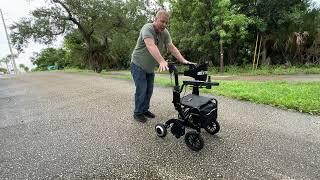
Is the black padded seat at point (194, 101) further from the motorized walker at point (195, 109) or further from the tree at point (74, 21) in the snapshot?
the tree at point (74, 21)

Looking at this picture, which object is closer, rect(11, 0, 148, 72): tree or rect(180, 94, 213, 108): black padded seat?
rect(180, 94, 213, 108): black padded seat

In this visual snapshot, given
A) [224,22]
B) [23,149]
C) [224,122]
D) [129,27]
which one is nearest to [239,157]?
[224,122]

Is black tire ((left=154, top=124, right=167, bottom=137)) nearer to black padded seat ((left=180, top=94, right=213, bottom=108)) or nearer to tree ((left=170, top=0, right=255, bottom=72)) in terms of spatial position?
black padded seat ((left=180, top=94, right=213, bottom=108))

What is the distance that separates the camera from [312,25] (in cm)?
1566

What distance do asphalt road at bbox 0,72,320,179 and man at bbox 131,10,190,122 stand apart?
0.43 m

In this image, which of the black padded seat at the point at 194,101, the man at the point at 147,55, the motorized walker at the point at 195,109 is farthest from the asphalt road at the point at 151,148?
the black padded seat at the point at 194,101

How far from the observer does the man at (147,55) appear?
3.87 meters

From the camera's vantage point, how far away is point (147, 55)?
169 inches

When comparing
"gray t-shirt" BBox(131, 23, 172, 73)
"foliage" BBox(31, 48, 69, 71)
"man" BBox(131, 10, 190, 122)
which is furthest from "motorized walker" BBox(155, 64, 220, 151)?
"foliage" BBox(31, 48, 69, 71)

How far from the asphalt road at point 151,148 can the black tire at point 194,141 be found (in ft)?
0.22

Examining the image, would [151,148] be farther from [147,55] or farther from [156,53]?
[147,55]

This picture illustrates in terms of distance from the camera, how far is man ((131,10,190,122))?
387 cm

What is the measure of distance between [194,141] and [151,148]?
56cm

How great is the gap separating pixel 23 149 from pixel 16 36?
1882 centimetres
